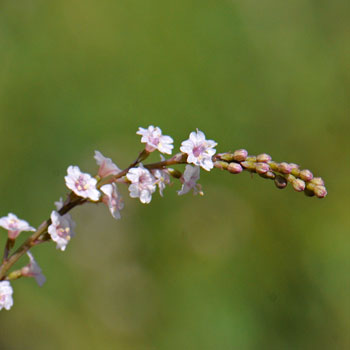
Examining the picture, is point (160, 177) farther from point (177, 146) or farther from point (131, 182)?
point (177, 146)

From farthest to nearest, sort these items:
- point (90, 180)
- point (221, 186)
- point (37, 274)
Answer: point (221, 186) < point (37, 274) < point (90, 180)

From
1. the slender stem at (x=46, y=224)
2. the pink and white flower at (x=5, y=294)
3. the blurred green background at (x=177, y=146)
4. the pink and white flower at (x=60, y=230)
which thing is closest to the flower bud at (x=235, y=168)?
the slender stem at (x=46, y=224)

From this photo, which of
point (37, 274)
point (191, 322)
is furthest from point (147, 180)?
point (191, 322)

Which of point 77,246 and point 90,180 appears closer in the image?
point 90,180

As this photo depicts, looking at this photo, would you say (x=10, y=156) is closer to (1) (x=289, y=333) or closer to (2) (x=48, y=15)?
(2) (x=48, y=15)

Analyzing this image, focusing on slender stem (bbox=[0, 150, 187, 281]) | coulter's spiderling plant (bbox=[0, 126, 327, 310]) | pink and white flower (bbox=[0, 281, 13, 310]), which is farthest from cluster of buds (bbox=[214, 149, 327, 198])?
pink and white flower (bbox=[0, 281, 13, 310])

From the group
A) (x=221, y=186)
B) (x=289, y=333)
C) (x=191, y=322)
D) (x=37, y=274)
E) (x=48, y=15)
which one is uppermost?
(x=48, y=15)

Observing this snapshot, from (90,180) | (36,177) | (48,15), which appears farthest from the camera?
(48,15)

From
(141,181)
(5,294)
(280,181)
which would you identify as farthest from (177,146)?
(5,294)
